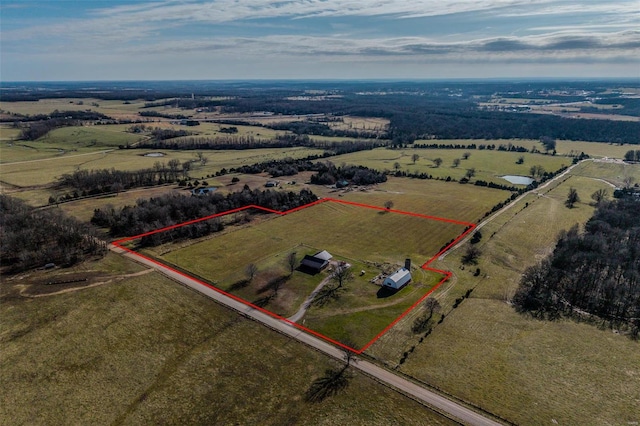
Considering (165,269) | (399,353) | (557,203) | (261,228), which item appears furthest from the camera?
(557,203)

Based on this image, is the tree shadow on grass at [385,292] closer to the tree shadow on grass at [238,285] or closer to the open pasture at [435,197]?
the tree shadow on grass at [238,285]

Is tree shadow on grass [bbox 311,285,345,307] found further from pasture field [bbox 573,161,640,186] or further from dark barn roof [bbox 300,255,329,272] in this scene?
pasture field [bbox 573,161,640,186]

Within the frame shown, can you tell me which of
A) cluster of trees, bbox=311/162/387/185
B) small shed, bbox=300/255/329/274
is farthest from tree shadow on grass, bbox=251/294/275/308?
cluster of trees, bbox=311/162/387/185

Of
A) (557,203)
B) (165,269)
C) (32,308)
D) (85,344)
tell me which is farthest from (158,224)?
(557,203)

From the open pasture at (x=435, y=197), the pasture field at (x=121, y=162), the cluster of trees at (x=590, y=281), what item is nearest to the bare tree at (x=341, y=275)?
the cluster of trees at (x=590, y=281)

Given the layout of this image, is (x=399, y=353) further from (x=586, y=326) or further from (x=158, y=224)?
(x=158, y=224)

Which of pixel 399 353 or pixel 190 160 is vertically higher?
pixel 190 160
